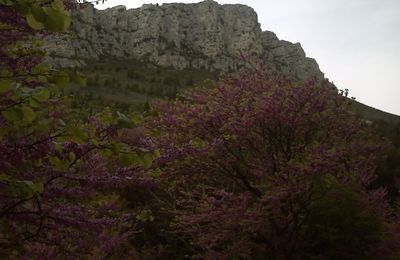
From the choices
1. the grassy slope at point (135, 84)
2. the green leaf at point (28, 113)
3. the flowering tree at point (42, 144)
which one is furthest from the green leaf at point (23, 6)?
the grassy slope at point (135, 84)

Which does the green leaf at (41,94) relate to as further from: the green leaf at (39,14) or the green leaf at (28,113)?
the green leaf at (39,14)

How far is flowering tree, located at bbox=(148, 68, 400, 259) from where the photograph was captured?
12133 mm

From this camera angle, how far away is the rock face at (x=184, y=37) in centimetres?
8469

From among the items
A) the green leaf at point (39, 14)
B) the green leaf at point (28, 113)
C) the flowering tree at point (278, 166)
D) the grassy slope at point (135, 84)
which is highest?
the green leaf at point (39, 14)

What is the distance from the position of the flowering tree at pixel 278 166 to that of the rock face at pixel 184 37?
6719 cm

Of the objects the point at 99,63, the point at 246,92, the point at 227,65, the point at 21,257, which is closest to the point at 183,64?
the point at 227,65

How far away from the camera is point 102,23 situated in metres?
88.2

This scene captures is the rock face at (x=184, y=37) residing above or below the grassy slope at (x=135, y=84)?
above

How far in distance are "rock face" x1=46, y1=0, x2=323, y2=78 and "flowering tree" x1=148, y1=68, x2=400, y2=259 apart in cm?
6719

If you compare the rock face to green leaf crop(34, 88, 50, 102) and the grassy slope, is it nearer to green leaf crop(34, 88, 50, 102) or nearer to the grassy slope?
the grassy slope

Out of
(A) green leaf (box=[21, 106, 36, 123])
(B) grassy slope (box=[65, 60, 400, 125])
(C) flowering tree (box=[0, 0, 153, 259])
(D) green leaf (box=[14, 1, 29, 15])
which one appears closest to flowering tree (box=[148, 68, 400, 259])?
(C) flowering tree (box=[0, 0, 153, 259])

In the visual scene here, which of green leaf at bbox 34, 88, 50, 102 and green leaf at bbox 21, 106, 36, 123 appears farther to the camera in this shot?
green leaf at bbox 21, 106, 36, 123

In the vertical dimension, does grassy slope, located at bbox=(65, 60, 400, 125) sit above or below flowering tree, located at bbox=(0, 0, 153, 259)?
below

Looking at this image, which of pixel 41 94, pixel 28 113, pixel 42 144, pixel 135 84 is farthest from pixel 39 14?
pixel 135 84
